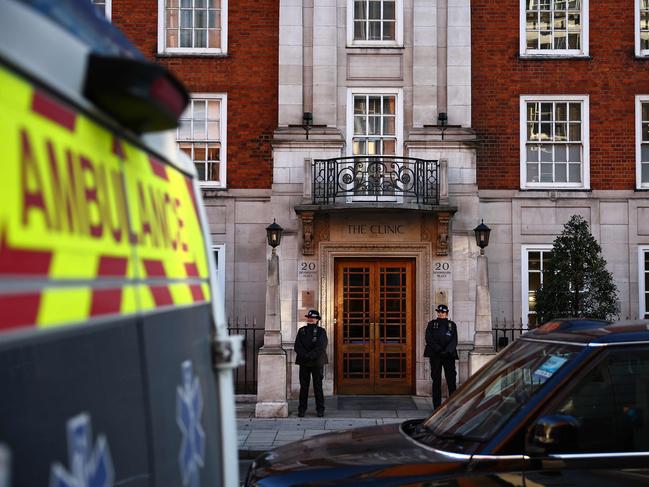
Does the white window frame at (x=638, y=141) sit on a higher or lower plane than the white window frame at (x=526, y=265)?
higher

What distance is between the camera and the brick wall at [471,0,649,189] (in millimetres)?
18047

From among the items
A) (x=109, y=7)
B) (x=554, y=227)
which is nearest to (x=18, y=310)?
(x=554, y=227)

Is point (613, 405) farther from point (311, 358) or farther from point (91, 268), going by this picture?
point (311, 358)

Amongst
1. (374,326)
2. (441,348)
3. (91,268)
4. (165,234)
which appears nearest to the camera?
(91,268)

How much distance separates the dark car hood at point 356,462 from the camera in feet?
13.1

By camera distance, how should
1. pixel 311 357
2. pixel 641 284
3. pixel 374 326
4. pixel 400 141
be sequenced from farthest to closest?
pixel 400 141, pixel 641 284, pixel 374 326, pixel 311 357

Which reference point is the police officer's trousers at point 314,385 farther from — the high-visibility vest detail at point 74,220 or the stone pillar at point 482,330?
the high-visibility vest detail at point 74,220

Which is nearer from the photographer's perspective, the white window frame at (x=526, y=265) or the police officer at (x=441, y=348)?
the police officer at (x=441, y=348)

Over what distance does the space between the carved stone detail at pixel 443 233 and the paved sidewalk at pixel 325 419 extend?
3.20 meters

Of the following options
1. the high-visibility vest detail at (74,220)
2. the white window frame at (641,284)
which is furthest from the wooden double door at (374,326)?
the high-visibility vest detail at (74,220)

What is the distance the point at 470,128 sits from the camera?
58.0ft

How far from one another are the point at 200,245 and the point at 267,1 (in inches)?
655

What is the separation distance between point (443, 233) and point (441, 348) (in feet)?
10.4

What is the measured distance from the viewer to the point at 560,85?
718 inches
